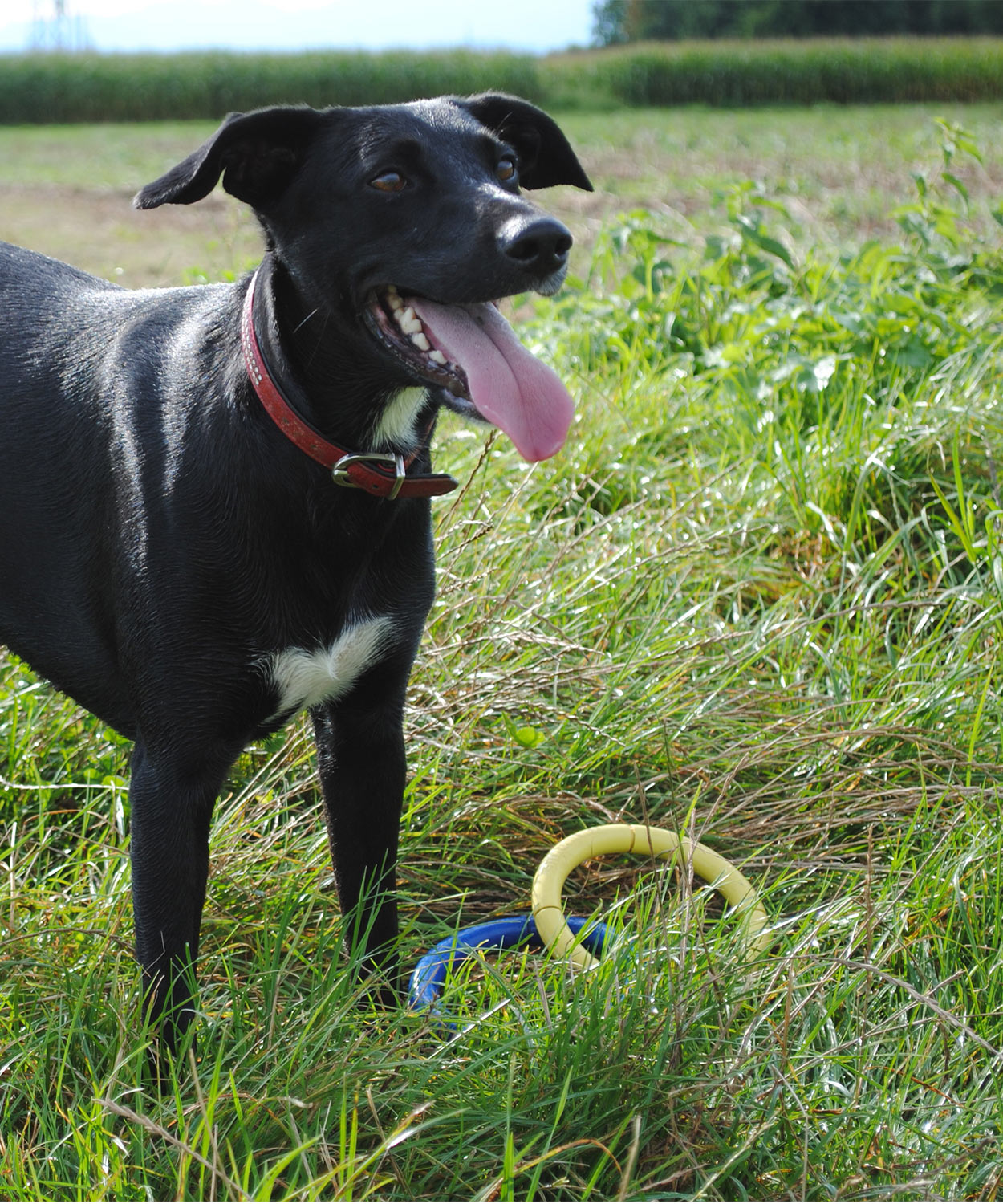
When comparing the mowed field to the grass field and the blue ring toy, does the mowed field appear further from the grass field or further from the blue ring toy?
the blue ring toy

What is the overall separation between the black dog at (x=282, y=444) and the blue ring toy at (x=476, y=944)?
0.55 ft

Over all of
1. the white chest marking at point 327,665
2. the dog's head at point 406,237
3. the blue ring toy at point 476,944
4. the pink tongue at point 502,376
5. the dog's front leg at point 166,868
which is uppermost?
the dog's head at point 406,237

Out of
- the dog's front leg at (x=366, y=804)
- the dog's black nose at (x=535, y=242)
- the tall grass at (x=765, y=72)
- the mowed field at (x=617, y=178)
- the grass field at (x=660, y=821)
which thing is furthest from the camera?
the tall grass at (x=765, y=72)

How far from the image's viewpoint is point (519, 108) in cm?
239

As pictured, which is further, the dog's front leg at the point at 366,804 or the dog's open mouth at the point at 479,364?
the dog's front leg at the point at 366,804

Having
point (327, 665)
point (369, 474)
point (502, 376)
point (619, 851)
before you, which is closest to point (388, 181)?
point (502, 376)

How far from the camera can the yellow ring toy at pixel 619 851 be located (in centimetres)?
215

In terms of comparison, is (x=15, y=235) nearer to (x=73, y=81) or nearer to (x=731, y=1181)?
(x=731, y=1181)

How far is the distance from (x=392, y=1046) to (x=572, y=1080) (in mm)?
285

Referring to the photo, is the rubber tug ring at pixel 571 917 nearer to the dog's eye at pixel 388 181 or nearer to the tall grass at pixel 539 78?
the dog's eye at pixel 388 181

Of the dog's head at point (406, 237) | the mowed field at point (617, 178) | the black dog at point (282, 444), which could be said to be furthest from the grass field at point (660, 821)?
the mowed field at point (617, 178)

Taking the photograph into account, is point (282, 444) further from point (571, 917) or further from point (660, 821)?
point (660, 821)

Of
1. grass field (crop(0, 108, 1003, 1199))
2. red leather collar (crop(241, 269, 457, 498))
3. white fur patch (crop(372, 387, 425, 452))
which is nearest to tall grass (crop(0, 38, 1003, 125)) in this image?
grass field (crop(0, 108, 1003, 1199))

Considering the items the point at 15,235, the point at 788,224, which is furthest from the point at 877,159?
the point at 15,235
